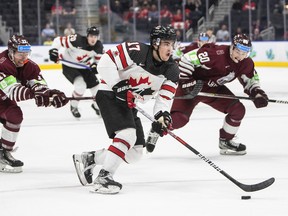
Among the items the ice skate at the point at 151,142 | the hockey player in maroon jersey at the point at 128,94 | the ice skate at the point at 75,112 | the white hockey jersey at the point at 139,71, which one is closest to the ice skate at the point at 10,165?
the hockey player in maroon jersey at the point at 128,94

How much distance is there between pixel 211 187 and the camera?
4.50 m

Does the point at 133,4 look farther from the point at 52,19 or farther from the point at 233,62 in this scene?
the point at 233,62

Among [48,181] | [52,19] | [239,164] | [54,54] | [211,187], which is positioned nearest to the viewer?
[211,187]

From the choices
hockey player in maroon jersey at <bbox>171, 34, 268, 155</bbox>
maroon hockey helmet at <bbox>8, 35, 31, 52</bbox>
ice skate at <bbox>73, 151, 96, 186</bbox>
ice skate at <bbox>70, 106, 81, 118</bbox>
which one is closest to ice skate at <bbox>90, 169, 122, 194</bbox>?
ice skate at <bbox>73, 151, 96, 186</bbox>

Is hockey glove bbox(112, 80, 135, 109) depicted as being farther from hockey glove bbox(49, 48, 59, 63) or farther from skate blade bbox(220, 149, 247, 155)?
hockey glove bbox(49, 48, 59, 63)

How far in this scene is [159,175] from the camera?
501 centimetres

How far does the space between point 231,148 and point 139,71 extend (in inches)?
68.1

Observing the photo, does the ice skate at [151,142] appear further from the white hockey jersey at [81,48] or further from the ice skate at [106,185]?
the white hockey jersey at [81,48]

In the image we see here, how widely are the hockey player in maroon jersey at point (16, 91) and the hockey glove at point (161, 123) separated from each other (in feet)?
2.75

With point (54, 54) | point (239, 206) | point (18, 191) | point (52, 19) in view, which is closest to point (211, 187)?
point (239, 206)

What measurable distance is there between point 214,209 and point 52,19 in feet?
41.7

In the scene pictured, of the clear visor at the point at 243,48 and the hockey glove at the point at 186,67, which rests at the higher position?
the clear visor at the point at 243,48

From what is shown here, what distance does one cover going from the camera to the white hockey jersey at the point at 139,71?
445 cm

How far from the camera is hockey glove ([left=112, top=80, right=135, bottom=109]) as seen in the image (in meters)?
4.41
